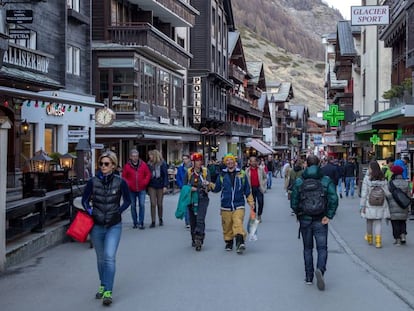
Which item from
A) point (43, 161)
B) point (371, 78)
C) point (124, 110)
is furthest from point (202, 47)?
point (43, 161)

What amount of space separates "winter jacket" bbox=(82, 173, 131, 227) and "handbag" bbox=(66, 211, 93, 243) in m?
0.07

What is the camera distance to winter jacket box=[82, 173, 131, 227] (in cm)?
763

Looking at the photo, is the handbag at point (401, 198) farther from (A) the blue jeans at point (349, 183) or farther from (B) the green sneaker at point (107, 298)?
(A) the blue jeans at point (349, 183)

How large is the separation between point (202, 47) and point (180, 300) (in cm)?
4478

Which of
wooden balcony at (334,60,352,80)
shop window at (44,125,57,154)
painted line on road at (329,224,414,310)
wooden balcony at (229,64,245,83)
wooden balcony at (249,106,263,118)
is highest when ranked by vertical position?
wooden balcony at (229,64,245,83)

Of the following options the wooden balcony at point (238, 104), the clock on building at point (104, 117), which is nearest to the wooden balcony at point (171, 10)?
the clock on building at point (104, 117)

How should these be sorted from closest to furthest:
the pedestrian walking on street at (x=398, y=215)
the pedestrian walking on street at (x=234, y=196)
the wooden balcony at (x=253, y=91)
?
the pedestrian walking on street at (x=234, y=196), the pedestrian walking on street at (x=398, y=215), the wooden balcony at (x=253, y=91)

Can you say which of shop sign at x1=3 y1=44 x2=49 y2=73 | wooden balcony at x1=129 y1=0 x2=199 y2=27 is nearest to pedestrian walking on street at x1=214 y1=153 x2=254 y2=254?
shop sign at x1=3 y1=44 x2=49 y2=73

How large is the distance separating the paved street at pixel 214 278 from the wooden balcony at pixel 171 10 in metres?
22.6

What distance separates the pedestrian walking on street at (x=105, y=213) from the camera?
760cm

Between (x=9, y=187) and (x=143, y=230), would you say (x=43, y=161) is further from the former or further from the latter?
(x=9, y=187)

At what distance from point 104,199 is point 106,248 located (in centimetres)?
56

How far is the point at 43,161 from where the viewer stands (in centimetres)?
1666

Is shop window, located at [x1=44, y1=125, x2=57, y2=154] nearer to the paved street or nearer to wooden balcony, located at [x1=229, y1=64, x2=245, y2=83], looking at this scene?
the paved street
